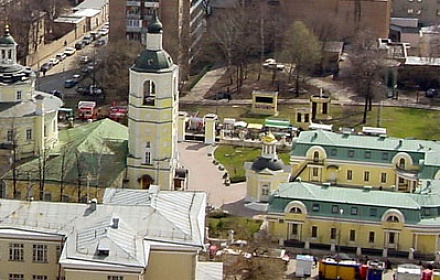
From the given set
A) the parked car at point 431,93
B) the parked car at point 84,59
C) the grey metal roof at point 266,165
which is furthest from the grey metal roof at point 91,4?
the grey metal roof at point 266,165

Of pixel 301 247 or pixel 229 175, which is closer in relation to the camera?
pixel 301 247

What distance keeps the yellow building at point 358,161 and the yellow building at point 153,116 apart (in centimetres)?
622

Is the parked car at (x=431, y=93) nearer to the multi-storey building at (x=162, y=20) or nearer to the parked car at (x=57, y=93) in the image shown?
the multi-storey building at (x=162, y=20)

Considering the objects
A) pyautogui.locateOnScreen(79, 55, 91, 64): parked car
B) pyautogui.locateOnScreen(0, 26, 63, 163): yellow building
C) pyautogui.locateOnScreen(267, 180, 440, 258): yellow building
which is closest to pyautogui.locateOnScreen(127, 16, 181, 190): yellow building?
pyautogui.locateOnScreen(0, 26, 63, 163): yellow building

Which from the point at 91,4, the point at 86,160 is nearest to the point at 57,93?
the point at 86,160

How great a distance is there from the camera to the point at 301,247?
42688 mm

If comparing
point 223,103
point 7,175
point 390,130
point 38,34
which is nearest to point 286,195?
point 7,175

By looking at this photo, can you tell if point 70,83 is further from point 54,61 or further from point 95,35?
point 95,35

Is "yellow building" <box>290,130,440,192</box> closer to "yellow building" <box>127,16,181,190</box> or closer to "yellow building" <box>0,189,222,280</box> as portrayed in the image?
"yellow building" <box>127,16,181,190</box>

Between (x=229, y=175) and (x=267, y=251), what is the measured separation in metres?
10.4

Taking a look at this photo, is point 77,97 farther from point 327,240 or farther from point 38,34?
point 327,240

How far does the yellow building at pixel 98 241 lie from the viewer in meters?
31.2

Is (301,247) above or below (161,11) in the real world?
below

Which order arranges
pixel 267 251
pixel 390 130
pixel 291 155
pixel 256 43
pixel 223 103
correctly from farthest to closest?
1. pixel 256 43
2. pixel 223 103
3. pixel 390 130
4. pixel 291 155
5. pixel 267 251
